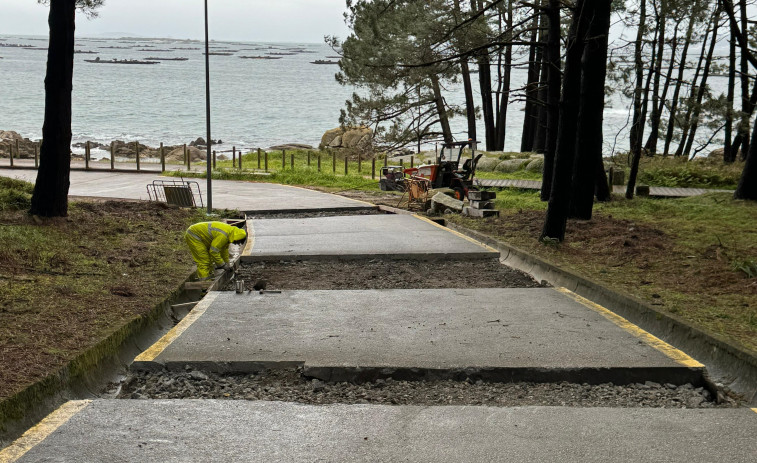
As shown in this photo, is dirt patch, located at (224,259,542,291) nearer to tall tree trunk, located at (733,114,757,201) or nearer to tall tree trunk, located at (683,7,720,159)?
tall tree trunk, located at (733,114,757,201)

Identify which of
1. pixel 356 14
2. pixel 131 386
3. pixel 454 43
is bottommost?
pixel 131 386

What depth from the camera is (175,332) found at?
800cm

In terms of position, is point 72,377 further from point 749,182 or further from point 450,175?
point 450,175

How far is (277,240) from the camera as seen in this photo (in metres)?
14.6

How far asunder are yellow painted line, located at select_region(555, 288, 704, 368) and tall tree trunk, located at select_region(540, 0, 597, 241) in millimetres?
3645

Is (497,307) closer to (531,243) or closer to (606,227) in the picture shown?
(531,243)

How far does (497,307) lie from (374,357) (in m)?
2.55

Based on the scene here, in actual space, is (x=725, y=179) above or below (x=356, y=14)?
below

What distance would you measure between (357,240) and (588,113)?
5.84 m

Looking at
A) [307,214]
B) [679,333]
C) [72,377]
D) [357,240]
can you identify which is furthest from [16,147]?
[679,333]

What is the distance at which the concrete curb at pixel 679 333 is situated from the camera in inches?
262

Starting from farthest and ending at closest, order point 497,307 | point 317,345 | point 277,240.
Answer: point 277,240 < point 497,307 < point 317,345

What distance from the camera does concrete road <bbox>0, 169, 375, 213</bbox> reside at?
2150 cm

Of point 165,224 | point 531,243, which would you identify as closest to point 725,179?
point 531,243
